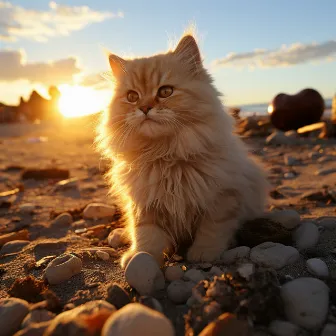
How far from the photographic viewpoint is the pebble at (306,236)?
206 cm

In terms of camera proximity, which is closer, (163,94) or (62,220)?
(163,94)

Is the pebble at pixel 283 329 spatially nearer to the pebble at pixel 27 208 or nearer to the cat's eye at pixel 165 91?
the cat's eye at pixel 165 91

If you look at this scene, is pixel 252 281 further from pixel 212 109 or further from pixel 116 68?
pixel 116 68

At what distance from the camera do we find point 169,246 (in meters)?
2.18

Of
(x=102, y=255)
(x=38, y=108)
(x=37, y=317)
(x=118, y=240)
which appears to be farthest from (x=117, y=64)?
(x=38, y=108)

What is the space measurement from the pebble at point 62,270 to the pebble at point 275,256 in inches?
36.9

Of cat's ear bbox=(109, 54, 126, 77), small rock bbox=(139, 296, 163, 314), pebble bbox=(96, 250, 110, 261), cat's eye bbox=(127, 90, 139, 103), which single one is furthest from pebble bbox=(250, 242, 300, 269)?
cat's ear bbox=(109, 54, 126, 77)

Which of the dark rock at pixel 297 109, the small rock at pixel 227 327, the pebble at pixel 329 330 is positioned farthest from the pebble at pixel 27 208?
the dark rock at pixel 297 109

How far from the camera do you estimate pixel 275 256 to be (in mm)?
1788

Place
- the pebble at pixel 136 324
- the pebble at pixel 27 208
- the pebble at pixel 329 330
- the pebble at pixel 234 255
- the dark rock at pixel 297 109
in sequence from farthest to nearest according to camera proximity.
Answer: the dark rock at pixel 297 109
the pebble at pixel 27 208
the pebble at pixel 234 255
the pebble at pixel 329 330
the pebble at pixel 136 324

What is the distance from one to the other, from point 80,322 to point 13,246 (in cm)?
155

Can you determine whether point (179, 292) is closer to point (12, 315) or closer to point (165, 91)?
point (12, 315)

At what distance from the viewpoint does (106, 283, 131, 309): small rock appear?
1421 mm

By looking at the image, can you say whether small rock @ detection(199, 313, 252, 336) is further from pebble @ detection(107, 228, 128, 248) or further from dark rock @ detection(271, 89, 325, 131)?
dark rock @ detection(271, 89, 325, 131)
